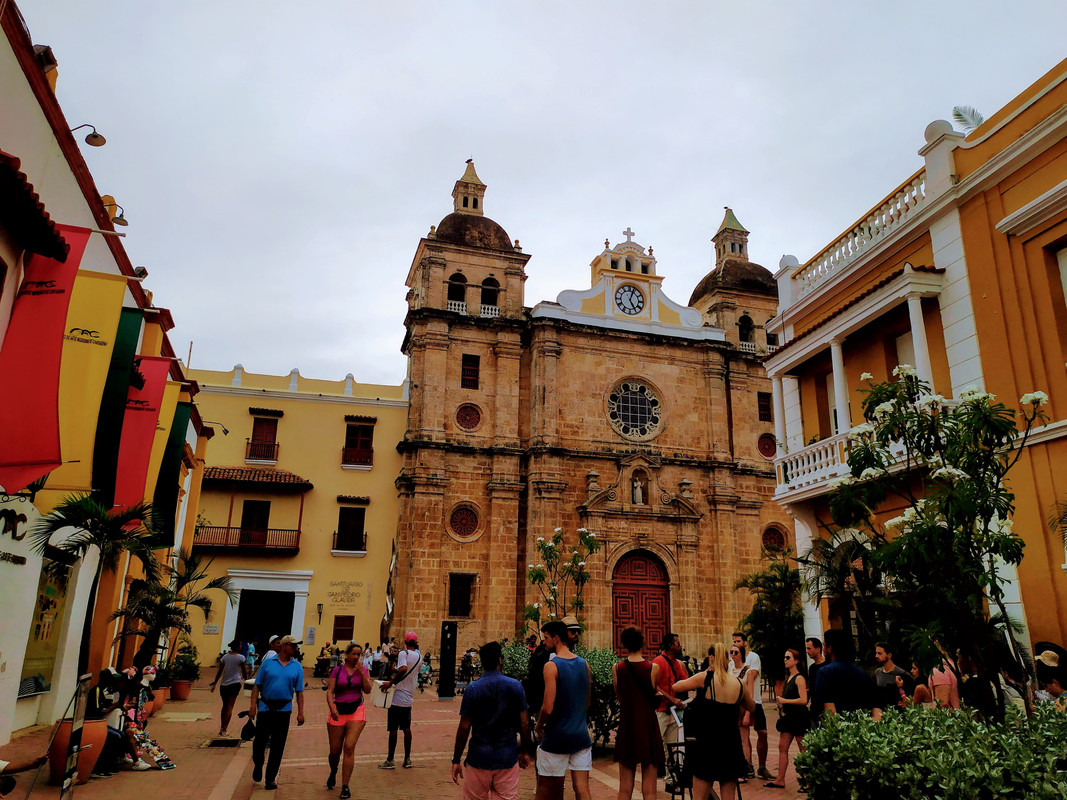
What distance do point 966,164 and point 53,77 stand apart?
→ 13.4m

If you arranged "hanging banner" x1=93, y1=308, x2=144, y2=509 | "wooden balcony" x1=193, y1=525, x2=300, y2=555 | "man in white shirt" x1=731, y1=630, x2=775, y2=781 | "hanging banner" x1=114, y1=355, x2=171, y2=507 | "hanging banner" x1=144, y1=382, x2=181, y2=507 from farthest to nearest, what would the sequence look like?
"wooden balcony" x1=193, y1=525, x2=300, y2=555, "hanging banner" x1=144, y1=382, x2=181, y2=507, "hanging banner" x1=114, y1=355, x2=171, y2=507, "hanging banner" x1=93, y1=308, x2=144, y2=509, "man in white shirt" x1=731, y1=630, x2=775, y2=781

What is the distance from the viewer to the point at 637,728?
21.1 feet

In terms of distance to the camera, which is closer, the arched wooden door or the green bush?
the green bush

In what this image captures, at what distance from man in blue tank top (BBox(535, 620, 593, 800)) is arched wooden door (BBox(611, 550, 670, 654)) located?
21305 mm

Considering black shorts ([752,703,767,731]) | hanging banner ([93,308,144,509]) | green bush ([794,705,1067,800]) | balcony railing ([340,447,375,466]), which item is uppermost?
balcony railing ([340,447,375,466])

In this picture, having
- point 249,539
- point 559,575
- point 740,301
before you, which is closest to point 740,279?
point 740,301

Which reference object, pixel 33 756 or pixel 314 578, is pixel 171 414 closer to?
pixel 33 756

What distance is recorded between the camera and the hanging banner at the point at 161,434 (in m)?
11.7

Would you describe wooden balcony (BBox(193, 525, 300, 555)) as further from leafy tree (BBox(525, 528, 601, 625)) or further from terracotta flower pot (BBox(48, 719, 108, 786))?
terracotta flower pot (BBox(48, 719, 108, 786))

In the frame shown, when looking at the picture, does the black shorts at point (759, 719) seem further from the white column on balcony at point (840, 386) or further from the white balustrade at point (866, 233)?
the white balustrade at point (866, 233)

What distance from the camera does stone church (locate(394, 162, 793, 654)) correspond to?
87.2 feet

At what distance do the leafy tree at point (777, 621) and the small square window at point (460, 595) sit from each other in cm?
1025

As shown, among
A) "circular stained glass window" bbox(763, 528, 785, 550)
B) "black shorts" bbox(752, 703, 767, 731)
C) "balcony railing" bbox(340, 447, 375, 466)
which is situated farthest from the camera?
"circular stained glass window" bbox(763, 528, 785, 550)

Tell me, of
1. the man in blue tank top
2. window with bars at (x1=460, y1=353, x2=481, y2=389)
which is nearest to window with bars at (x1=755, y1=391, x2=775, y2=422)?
window with bars at (x1=460, y1=353, x2=481, y2=389)
